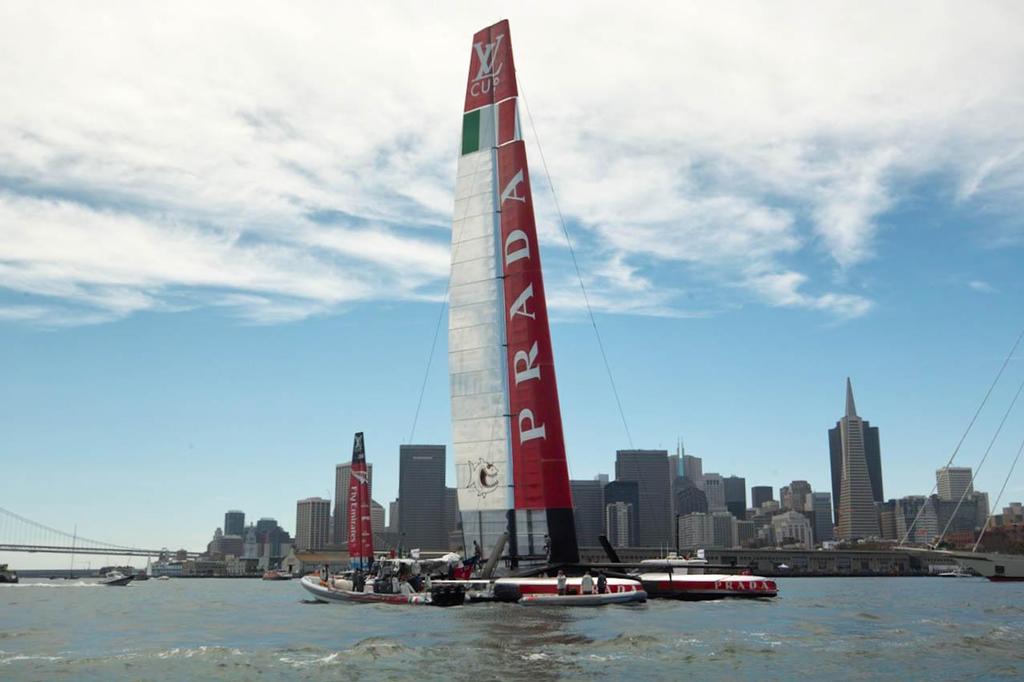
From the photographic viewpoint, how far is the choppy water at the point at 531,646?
26.3m

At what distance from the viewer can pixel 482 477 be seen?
5106 cm

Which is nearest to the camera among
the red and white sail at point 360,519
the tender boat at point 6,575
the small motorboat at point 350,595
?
the small motorboat at point 350,595

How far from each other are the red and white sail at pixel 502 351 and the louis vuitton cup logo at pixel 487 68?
3.1 inches

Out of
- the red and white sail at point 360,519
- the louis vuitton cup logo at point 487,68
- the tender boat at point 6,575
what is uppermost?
the louis vuitton cup logo at point 487,68

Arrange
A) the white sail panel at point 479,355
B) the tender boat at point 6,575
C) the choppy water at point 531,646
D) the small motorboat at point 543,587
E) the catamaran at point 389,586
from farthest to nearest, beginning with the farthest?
the tender boat at point 6,575
the white sail panel at point 479,355
the catamaran at point 389,586
the small motorboat at point 543,587
the choppy water at point 531,646

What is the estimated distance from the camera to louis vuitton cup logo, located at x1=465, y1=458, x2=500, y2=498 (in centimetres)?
5072

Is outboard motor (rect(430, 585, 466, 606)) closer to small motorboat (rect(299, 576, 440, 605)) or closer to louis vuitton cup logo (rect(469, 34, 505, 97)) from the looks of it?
small motorboat (rect(299, 576, 440, 605))

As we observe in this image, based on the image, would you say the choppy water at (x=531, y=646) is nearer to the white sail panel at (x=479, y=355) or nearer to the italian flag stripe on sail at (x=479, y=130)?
the white sail panel at (x=479, y=355)

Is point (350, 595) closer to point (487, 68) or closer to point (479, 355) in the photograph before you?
point (479, 355)

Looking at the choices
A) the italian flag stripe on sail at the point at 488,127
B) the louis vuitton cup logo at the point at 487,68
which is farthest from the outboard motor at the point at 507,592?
the louis vuitton cup logo at the point at 487,68

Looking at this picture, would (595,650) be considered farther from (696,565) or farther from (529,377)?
(696,565)

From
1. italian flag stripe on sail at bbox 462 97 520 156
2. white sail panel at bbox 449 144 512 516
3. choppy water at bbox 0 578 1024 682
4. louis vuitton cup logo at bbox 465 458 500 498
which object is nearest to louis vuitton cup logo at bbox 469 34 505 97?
italian flag stripe on sail at bbox 462 97 520 156

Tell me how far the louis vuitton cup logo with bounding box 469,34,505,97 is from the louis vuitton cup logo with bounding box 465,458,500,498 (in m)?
20.5

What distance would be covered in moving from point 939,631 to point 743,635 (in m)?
10.3
